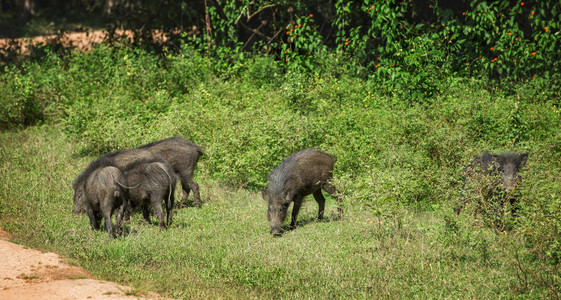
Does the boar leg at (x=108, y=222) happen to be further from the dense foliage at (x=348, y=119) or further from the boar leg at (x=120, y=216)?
the dense foliage at (x=348, y=119)

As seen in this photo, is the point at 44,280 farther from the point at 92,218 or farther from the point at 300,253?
the point at 300,253

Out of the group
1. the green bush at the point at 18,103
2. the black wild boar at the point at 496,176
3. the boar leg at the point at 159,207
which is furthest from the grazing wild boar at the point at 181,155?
the green bush at the point at 18,103

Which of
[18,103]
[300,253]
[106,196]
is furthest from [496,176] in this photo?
[18,103]

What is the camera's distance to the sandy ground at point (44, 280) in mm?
5672

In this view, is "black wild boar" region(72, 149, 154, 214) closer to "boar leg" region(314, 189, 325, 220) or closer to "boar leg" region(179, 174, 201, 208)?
"boar leg" region(179, 174, 201, 208)

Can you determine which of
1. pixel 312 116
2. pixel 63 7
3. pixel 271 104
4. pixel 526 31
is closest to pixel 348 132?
pixel 312 116

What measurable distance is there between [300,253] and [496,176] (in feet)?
7.59

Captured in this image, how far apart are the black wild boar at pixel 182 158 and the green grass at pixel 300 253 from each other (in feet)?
1.80

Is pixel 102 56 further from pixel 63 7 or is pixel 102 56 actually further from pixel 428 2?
pixel 63 7

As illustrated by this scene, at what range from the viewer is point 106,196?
25.8 ft

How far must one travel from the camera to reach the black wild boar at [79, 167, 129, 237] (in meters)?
7.85

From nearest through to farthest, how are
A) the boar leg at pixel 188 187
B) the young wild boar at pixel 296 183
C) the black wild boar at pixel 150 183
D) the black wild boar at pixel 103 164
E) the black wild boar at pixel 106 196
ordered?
the black wild boar at pixel 106 196, the young wild boar at pixel 296 183, the black wild boar at pixel 150 183, the black wild boar at pixel 103 164, the boar leg at pixel 188 187

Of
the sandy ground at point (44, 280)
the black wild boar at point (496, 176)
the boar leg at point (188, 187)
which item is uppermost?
the black wild boar at point (496, 176)

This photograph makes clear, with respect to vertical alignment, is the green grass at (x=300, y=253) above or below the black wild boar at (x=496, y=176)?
below
